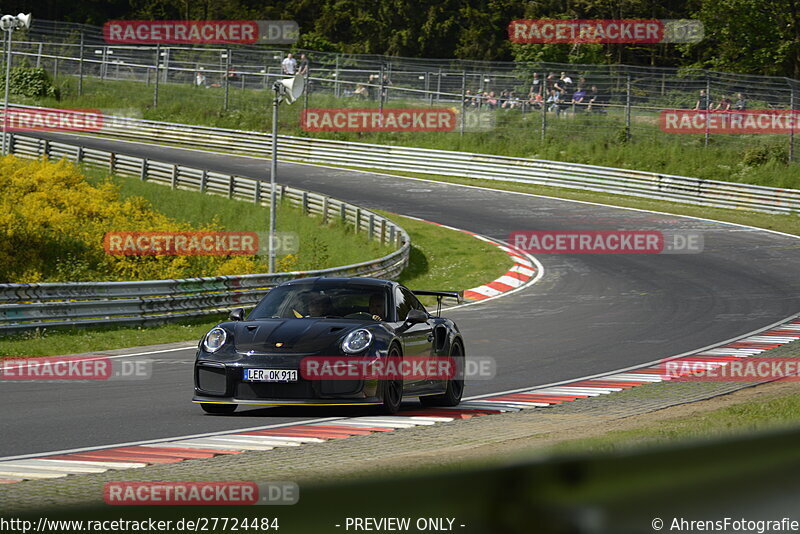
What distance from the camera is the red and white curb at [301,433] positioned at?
25.8 ft

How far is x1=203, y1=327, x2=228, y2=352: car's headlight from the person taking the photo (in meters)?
10.5

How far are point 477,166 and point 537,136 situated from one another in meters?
2.84

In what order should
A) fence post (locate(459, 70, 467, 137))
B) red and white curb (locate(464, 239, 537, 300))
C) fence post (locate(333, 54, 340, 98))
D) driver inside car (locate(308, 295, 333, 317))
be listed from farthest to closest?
1. fence post (locate(333, 54, 340, 98))
2. fence post (locate(459, 70, 467, 137))
3. red and white curb (locate(464, 239, 537, 300))
4. driver inside car (locate(308, 295, 333, 317))

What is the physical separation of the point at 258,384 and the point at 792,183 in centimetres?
3199

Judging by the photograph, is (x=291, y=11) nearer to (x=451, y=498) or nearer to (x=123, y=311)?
(x=123, y=311)

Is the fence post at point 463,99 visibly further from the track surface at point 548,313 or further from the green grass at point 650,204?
the track surface at point 548,313

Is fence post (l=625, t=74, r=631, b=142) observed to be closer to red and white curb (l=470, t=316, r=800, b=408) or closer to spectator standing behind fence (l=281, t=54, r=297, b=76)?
spectator standing behind fence (l=281, t=54, r=297, b=76)

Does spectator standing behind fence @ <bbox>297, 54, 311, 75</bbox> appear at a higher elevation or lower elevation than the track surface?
higher

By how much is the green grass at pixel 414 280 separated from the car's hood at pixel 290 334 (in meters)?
6.90

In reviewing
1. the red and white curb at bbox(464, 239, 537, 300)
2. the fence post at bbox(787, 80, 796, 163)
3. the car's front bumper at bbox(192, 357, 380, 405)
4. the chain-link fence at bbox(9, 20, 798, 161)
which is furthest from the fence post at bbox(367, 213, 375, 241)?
the car's front bumper at bbox(192, 357, 380, 405)

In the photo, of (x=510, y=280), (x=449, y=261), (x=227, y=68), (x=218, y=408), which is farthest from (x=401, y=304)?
(x=227, y=68)

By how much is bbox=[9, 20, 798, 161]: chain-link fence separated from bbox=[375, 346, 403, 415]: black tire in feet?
98.3

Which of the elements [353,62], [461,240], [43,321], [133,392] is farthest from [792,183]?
[133,392]

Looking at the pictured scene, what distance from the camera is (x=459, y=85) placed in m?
45.7
